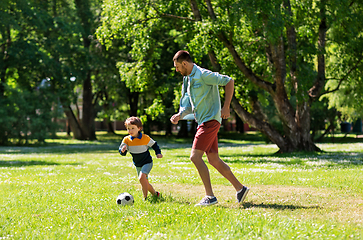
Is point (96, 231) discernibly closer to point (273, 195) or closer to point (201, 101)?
point (201, 101)

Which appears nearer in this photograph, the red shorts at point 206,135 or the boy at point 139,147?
the red shorts at point 206,135

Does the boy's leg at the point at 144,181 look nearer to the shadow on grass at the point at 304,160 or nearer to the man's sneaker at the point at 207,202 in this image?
the man's sneaker at the point at 207,202

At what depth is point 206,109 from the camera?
6.00 m

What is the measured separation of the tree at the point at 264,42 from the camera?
16297 mm

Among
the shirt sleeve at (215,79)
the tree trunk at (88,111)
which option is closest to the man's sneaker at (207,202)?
the shirt sleeve at (215,79)

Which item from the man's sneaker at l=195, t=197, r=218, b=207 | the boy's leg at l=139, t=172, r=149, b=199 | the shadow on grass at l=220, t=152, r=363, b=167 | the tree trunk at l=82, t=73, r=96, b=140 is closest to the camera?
the man's sneaker at l=195, t=197, r=218, b=207

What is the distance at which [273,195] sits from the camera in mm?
6863

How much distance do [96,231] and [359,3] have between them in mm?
17978

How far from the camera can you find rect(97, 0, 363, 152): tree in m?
16.3

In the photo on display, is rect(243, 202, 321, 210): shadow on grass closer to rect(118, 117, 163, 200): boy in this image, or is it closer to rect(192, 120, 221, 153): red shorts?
rect(192, 120, 221, 153): red shorts

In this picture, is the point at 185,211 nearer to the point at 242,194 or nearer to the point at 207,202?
the point at 207,202

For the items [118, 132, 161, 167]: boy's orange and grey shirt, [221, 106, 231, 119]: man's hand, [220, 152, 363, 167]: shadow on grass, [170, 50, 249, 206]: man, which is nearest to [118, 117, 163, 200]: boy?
[118, 132, 161, 167]: boy's orange and grey shirt

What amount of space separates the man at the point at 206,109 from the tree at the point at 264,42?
32.6 feet

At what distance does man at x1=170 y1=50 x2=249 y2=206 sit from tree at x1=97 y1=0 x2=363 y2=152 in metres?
9.94
